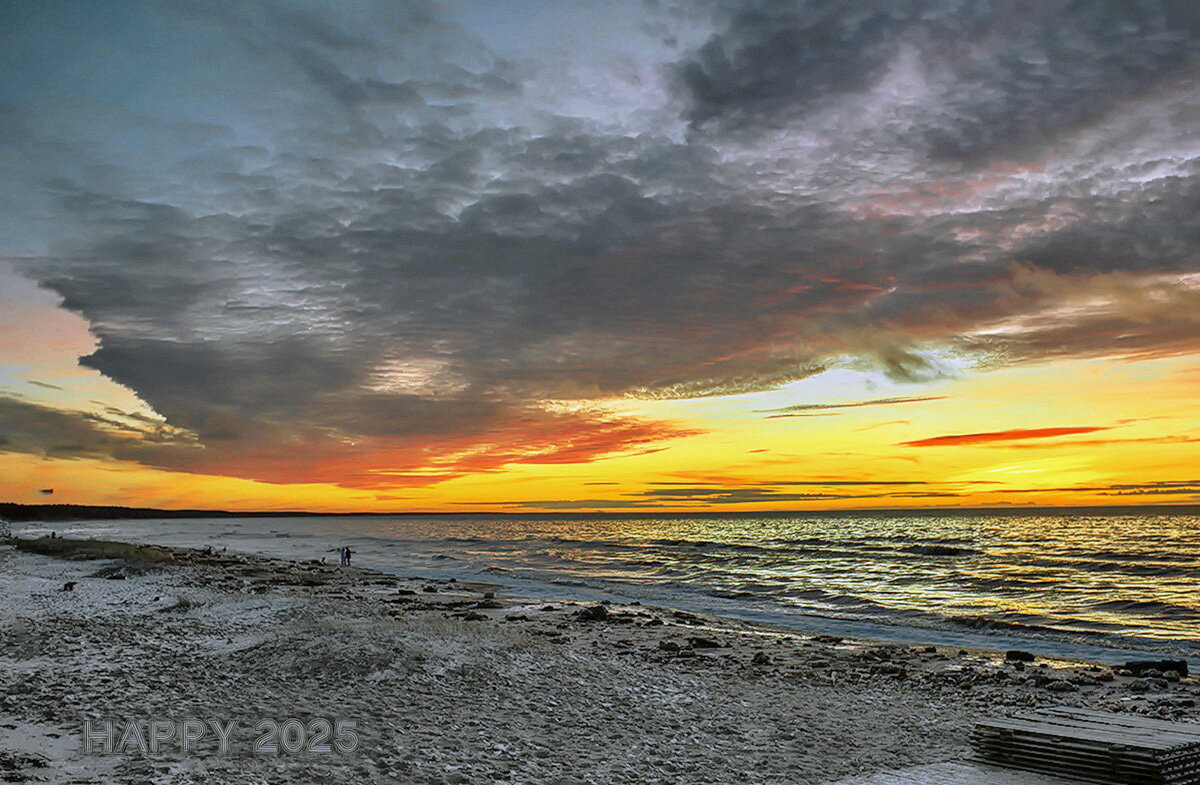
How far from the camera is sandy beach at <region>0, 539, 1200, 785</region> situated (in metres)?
11.3

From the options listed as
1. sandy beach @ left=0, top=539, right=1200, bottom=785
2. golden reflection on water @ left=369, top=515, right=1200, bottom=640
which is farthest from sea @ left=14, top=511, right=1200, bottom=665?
sandy beach @ left=0, top=539, right=1200, bottom=785

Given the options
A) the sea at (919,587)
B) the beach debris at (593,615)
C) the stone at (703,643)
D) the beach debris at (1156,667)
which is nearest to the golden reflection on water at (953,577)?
the sea at (919,587)

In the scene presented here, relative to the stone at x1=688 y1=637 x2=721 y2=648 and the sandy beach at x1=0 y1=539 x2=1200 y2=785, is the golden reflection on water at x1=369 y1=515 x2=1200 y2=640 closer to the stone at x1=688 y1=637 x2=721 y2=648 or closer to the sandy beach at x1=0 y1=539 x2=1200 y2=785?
the sandy beach at x1=0 y1=539 x2=1200 y2=785

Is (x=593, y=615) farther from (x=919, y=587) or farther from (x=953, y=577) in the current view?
(x=953, y=577)

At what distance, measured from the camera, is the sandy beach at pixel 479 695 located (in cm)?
1132

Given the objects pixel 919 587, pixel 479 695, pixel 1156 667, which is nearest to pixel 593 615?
pixel 479 695

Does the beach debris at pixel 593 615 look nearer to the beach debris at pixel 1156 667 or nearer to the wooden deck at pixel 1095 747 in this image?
the beach debris at pixel 1156 667

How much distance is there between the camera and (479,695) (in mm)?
15812

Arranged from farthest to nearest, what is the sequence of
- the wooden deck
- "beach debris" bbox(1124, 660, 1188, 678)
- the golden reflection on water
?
the golden reflection on water → "beach debris" bbox(1124, 660, 1188, 678) → the wooden deck

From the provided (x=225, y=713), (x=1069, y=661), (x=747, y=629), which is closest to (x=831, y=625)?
(x=747, y=629)

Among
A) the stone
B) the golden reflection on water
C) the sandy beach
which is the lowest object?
the golden reflection on water

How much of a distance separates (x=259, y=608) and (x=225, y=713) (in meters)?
15.2

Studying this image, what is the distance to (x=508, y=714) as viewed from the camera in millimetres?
14430

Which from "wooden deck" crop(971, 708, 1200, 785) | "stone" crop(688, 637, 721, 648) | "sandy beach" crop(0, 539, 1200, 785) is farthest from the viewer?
"stone" crop(688, 637, 721, 648)
